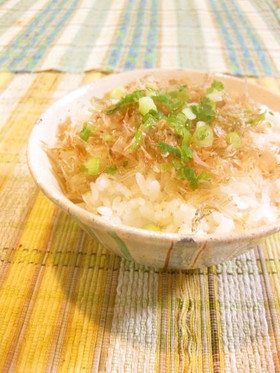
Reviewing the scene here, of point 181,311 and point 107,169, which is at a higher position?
point 107,169

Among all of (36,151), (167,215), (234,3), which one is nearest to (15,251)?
(36,151)

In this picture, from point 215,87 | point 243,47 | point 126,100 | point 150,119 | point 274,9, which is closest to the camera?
point 150,119

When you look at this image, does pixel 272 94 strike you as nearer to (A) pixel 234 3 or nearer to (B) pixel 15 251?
(B) pixel 15 251

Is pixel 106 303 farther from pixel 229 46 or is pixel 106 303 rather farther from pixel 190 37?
pixel 190 37

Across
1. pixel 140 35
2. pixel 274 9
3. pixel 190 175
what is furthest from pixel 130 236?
pixel 274 9

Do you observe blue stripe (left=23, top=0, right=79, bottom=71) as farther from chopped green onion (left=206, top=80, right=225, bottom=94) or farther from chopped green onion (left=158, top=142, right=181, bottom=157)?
chopped green onion (left=158, top=142, right=181, bottom=157)

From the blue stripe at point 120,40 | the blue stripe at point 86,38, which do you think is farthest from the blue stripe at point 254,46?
the blue stripe at point 86,38
